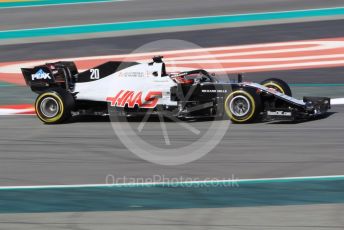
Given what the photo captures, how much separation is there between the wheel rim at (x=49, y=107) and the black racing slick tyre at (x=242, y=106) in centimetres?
311

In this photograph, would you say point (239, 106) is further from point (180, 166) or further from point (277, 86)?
point (180, 166)

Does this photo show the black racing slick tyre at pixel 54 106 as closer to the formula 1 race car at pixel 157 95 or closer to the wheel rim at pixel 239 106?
the formula 1 race car at pixel 157 95

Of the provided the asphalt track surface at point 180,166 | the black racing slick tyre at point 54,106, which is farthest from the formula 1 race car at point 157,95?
the asphalt track surface at point 180,166

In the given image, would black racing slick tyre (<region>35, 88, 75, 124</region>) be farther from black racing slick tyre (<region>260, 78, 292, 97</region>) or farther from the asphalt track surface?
black racing slick tyre (<region>260, 78, 292, 97</region>)

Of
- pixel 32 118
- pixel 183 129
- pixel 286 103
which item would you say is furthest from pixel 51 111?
pixel 286 103

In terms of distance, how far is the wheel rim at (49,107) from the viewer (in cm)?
1487

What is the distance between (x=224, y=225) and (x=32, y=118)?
26.6 feet

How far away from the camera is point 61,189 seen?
10.3 meters

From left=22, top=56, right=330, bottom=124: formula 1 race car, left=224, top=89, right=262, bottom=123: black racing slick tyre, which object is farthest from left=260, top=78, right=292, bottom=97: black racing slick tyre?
left=224, top=89, right=262, bottom=123: black racing slick tyre

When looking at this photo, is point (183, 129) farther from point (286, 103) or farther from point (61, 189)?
point (61, 189)

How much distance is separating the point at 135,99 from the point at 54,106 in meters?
1.53

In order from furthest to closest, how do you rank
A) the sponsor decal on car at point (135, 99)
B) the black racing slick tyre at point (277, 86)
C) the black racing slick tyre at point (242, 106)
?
1. the black racing slick tyre at point (277, 86)
2. the sponsor decal on car at point (135, 99)
3. the black racing slick tyre at point (242, 106)

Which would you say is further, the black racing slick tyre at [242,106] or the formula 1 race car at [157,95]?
the formula 1 race car at [157,95]

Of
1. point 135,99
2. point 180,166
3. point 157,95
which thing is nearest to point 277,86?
point 157,95
